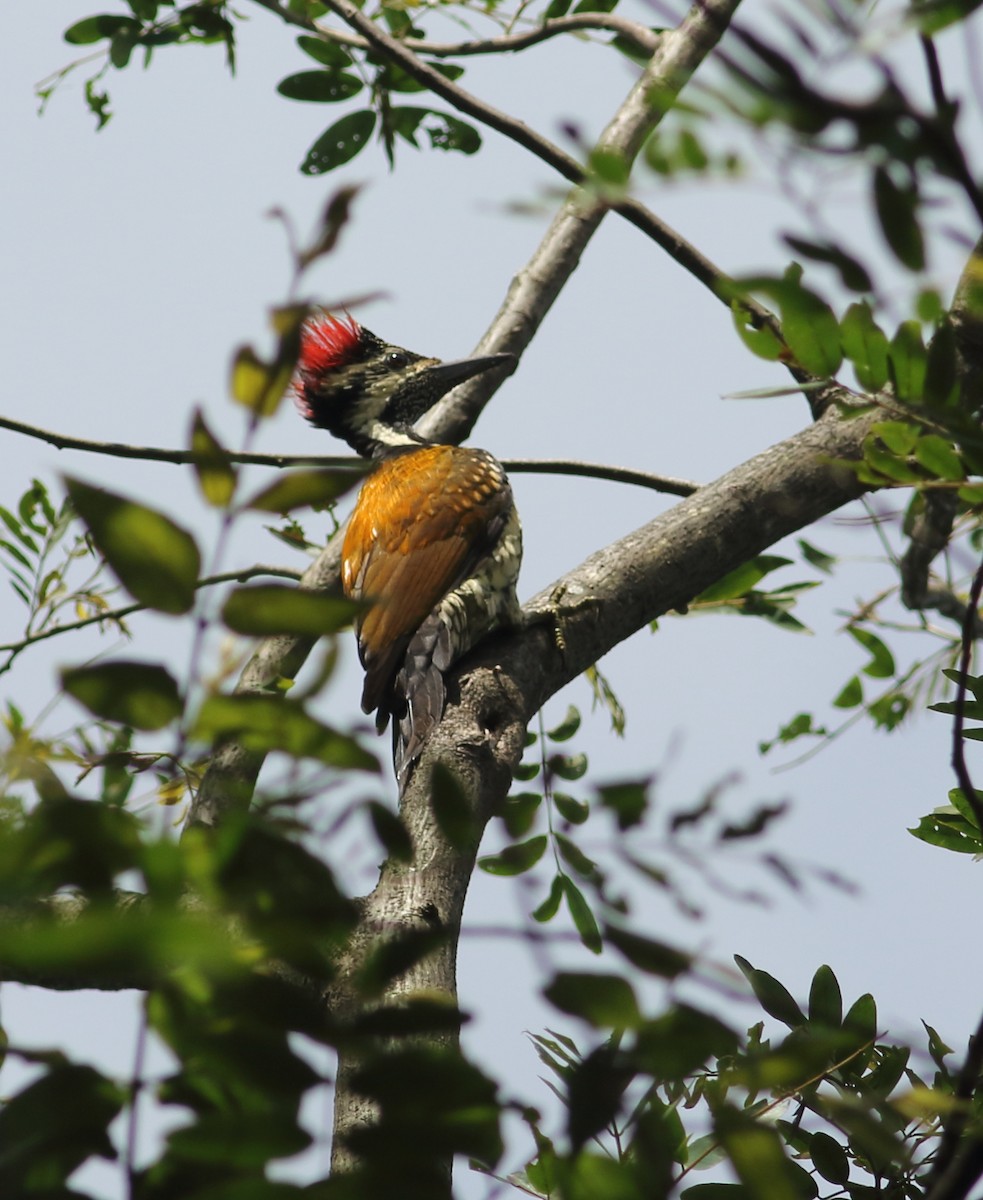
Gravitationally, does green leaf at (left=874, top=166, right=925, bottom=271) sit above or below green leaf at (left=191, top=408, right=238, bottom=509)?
above

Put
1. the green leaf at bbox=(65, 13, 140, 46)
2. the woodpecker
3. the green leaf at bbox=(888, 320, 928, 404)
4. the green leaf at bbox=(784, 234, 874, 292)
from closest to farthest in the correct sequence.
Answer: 1. the green leaf at bbox=(784, 234, 874, 292)
2. the green leaf at bbox=(888, 320, 928, 404)
3. the woodpecker
4. the green leaf at bbox=(65, 13, 140, 46)

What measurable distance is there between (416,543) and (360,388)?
1.53 meters

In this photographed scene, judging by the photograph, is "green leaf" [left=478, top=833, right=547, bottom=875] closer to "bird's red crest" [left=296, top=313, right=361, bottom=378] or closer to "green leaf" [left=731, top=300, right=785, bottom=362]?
"green leaf" [left=731, top=300, right=785, bottom=362]

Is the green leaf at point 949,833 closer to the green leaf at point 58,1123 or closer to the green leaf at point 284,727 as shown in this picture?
the green leaf at point 284,727

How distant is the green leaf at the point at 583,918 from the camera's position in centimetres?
106

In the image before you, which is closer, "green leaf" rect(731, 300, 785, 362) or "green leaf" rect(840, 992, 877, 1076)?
"green leaf" rect(731, 300, 785, 362)

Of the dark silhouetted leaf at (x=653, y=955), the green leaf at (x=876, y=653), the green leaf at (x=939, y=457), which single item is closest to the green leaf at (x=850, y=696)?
the green leaf at (x=876, y=653)

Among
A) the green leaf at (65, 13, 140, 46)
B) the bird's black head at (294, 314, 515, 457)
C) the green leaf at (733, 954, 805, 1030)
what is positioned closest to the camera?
the green leaf at (733, 954, 805, 1030)

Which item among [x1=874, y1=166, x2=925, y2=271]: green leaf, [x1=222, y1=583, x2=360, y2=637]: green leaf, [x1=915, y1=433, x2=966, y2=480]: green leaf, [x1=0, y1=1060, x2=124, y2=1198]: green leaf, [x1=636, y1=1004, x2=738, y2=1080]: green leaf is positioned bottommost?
[x1=0, y1=1060, x2=124, y2=1198]: green leaf

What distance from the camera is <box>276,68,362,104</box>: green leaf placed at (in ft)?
14.0

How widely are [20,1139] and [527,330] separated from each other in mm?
3987

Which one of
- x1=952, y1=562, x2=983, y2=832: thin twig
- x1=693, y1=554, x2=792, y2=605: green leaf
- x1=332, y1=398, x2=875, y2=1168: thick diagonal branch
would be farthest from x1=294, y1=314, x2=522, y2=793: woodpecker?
x1=952, y1=562, x2=983, y2=832: thin twig

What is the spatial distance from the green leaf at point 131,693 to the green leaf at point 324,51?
389cm

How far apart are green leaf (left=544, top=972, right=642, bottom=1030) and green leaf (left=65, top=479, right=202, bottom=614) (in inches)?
13.8
